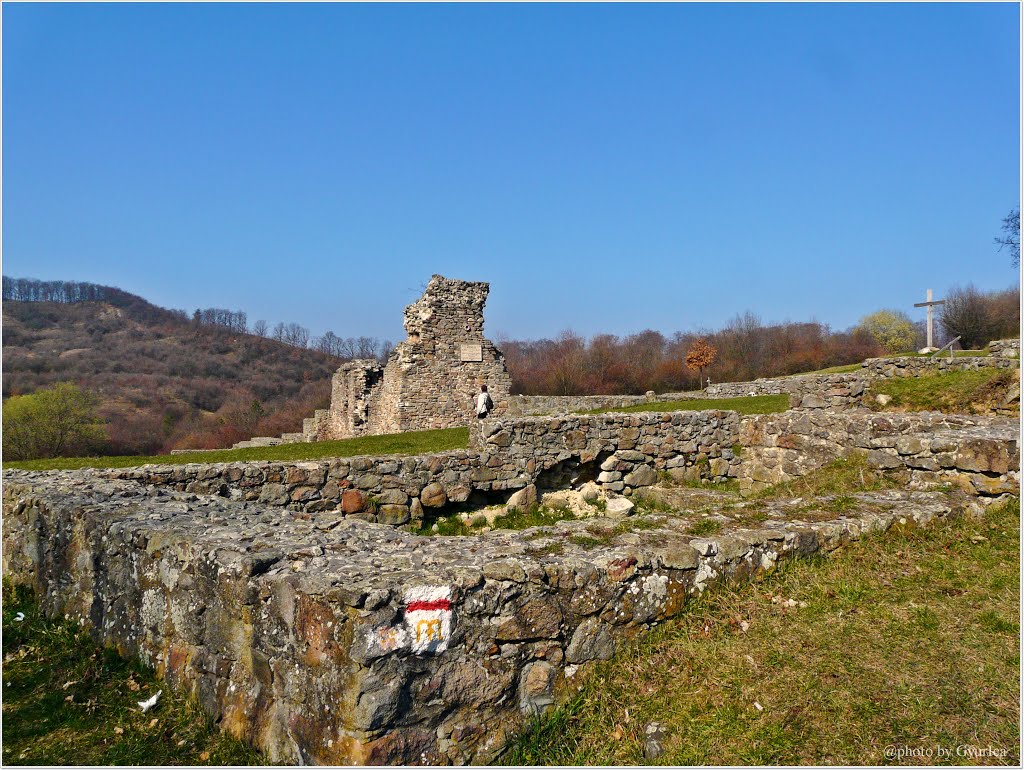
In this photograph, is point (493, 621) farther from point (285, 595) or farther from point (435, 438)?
point (435, 438)

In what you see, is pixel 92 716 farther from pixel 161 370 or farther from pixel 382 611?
pixel 161 370

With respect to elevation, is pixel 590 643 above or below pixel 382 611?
below

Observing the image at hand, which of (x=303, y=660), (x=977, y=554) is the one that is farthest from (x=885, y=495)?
(x=303, y=660)

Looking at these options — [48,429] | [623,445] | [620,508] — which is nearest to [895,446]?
[620,508]

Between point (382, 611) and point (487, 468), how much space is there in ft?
23.0

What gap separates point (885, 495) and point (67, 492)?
7733mm

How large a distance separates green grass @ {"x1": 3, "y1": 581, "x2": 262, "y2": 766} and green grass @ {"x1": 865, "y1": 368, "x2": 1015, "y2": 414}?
41.7 ft

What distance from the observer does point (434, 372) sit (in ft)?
75.9

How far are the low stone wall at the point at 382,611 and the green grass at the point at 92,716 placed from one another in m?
0.12

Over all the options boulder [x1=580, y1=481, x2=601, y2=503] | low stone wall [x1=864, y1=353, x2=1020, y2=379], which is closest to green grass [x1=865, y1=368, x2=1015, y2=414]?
low stone wall [x1=864, y1=353, x2=1020, y2=379]

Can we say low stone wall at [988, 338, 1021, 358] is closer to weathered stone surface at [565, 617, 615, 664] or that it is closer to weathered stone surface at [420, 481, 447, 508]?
weathered stone surface at [420, 481, 447, 508]

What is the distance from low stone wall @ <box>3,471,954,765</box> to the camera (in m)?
3.16

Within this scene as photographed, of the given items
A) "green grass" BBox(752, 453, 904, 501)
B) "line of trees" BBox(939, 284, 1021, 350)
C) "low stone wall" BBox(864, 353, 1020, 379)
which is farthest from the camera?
"line of trees" BBox(939, 284, 1021, 350)

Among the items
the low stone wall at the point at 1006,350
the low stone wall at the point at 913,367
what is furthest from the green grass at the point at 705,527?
the low stone wall at the point at 1006,350
